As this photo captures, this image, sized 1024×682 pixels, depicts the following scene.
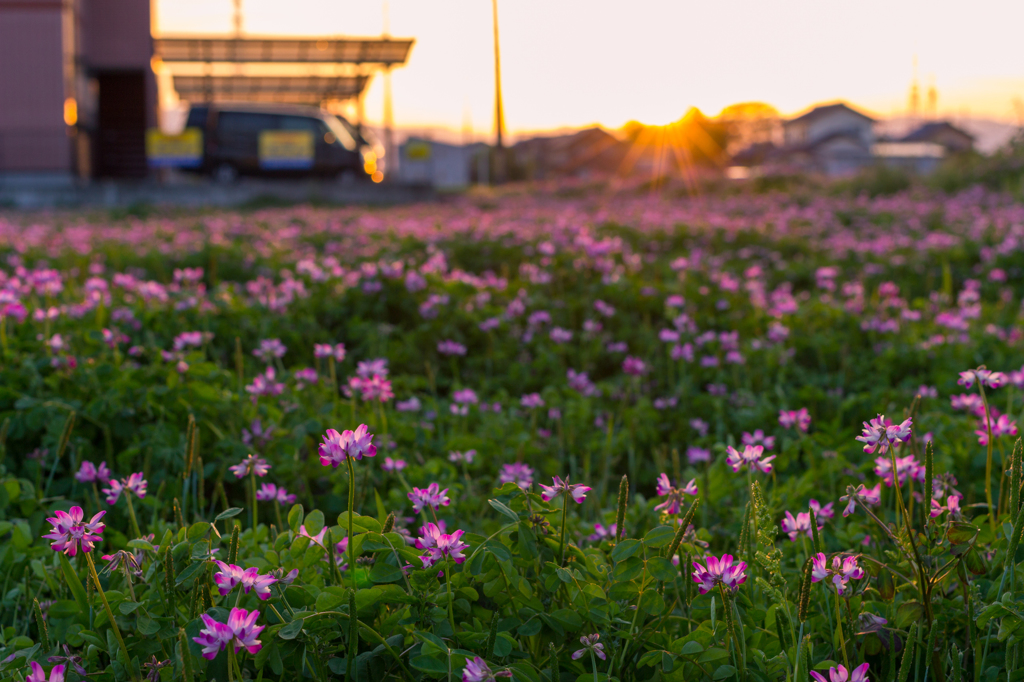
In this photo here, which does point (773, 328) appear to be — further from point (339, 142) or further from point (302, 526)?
point (339, 142)

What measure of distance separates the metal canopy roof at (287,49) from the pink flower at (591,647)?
2738 centimetres

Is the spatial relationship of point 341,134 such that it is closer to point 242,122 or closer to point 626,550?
point 242,122

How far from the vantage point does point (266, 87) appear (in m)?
35.7

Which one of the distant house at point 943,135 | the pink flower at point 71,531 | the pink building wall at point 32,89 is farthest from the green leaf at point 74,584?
the distant house at point 943,135

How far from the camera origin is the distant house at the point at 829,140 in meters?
78.2

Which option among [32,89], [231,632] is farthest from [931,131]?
[231,632]

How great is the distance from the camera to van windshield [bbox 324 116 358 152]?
24.2 metres

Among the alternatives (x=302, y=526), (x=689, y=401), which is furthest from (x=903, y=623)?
(x=689, y=401)

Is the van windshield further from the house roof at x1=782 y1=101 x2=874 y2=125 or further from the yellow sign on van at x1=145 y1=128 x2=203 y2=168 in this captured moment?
the house roof at x1=782 y1=101 x2=874 y2=125

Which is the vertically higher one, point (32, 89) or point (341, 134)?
point (32, 89)

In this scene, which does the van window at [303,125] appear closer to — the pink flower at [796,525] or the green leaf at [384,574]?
the pink flower at [796,525]

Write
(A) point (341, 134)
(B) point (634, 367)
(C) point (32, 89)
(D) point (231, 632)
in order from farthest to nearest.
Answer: (A) point (341, 134) → (C) point (32, 89) → (B) point (634, 367) → (D) point (231, 632)

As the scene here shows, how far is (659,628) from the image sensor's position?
4.86 feet

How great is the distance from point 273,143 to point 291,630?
79.8ft
